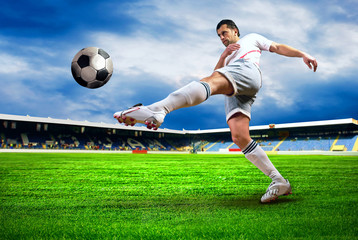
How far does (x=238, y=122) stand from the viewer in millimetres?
2830

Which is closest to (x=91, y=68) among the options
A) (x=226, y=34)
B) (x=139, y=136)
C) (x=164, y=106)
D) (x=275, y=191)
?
(x=226, y=34)

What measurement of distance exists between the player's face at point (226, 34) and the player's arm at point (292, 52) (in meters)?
0.42

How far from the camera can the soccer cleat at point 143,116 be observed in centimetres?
195

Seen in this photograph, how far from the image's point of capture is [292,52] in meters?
2.88

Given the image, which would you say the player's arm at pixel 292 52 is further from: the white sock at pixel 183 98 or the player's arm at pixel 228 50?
the white sock at pixel 183 98

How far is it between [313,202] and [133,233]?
5.76 feet

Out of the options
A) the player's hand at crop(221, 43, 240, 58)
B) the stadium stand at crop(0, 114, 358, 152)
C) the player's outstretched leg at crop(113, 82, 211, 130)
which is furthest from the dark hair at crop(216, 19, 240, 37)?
the stadium stand at crop(0, 114, 358, 152)

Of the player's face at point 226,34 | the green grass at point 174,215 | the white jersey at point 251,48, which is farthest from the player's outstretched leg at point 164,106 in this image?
the player's face at point 226,34

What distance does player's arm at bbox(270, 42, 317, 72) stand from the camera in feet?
9.13

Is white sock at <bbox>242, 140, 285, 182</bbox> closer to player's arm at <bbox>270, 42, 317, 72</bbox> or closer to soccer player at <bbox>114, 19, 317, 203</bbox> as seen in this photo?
soccer player at <bbox>114, 19, 317, 203</bbox>

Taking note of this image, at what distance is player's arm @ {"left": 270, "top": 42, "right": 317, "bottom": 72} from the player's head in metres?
0.43

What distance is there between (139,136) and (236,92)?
42595mm

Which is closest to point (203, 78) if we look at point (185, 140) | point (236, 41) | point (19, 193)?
point (236, 41)

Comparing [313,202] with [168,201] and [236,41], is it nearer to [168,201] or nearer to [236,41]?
[168,201]
